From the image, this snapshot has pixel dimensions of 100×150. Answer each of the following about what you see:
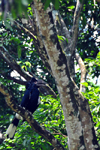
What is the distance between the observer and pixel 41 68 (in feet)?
21.2

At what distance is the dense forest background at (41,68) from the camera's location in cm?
340

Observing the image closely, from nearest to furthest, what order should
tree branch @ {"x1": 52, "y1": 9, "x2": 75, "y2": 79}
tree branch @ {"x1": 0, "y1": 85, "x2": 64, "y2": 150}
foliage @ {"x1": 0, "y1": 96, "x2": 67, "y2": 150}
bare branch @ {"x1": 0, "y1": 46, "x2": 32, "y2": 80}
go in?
tree branch @ {"x1": 0, "y1": 85, "x2": 64, "y2": 150}
foliage @ {"x1": 0, "y1": 96, "x2": 67, "y2": 150}
tree branch @ {"x1": 52, "y1": 9, "x2": 75, "y2": 79}
bare branch @ {"x1": 0, "y1": 46, "x2": 32, "y2": 80}

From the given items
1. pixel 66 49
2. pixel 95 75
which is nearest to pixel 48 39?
pixel 66 49

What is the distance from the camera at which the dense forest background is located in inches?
134

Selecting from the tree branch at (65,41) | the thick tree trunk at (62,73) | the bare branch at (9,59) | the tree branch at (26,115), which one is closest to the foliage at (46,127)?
the tree branch at (26,115)

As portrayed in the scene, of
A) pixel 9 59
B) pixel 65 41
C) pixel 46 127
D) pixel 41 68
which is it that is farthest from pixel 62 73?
pixel 41 68

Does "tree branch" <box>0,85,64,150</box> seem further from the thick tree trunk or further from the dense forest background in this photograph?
the thick tree trunk

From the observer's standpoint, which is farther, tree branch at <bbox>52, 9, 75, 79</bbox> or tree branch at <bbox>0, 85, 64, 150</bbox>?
tree branch at <bbox>52, 9, 75, 79</bbox>

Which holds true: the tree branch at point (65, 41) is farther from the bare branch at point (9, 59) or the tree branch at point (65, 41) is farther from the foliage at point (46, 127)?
the bare branch at point (9, 59)

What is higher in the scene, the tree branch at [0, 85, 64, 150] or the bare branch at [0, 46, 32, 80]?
the bare branch at [0, 46, 32, 80]

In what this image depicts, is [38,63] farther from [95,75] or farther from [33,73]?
[95,75]

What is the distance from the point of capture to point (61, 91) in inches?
118

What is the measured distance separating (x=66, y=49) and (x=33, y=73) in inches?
71.3

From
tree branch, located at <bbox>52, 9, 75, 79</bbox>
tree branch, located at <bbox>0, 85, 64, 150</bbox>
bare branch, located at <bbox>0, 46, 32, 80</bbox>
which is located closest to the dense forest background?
bare branch, located at <bbox>0, 46, 32, 80</bbox>
